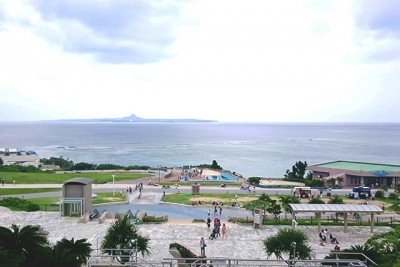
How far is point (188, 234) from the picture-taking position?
91.0 ft

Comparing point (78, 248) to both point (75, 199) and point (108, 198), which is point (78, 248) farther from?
point (108, 198)

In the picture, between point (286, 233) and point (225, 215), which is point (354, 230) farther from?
point (286, 233)

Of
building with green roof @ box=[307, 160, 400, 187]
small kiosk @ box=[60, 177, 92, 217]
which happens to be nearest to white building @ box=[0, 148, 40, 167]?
small kiosk @ box=[60, 177, 92, 217]

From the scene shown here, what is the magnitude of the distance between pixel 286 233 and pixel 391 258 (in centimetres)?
466

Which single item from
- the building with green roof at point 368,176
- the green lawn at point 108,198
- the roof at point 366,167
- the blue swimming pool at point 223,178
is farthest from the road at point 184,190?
the roof at point 366,167

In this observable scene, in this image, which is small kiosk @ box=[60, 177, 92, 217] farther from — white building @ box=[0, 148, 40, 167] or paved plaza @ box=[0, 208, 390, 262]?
white building @ box=[0, 148, 40, 167]

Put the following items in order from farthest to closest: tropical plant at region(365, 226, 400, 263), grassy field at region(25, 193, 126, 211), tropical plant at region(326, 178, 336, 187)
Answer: tropical plant at region(326, 178, 336, 187), grassy field at region(25, 193, 126, 211), tropical plant at region(365, 226, 400, 263)

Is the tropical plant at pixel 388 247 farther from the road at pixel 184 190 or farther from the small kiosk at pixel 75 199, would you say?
the road at pixel 184 190

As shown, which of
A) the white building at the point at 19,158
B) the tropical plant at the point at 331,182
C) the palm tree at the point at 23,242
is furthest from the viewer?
the white building at the point at 19,158

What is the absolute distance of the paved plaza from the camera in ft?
78.4

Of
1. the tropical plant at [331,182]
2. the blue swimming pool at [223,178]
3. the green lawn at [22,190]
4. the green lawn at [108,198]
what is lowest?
the blue swimming pool at [223,178]

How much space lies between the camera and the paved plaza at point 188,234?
23911 mm

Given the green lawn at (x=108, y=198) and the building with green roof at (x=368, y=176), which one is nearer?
the green lawn at (x=108, y=198)

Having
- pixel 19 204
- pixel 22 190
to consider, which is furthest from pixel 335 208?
pixel 22 190
